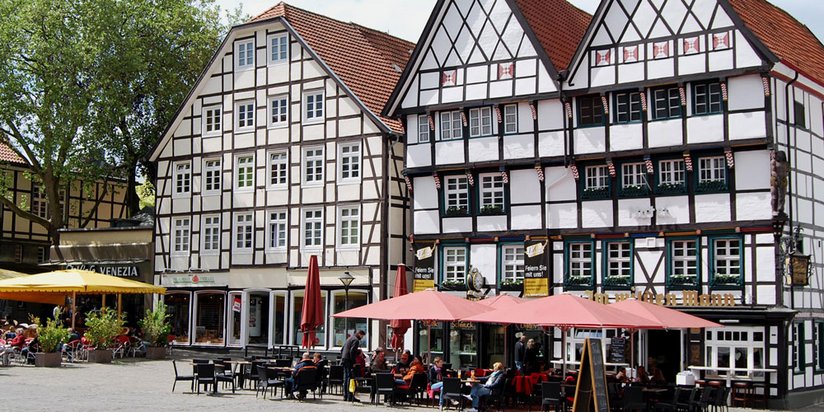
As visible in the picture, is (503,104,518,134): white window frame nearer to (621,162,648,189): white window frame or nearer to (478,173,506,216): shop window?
(478,173,506,216): shop window

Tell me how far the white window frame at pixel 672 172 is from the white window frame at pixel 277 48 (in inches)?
612

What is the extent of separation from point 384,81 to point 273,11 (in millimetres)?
5190

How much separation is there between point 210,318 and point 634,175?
1848cm

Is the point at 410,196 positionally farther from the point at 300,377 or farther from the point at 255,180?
the point at 300,377

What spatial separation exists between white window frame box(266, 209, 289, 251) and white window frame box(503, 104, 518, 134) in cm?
1000

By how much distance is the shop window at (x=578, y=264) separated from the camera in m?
33.5

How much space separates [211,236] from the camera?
4412 centimetres

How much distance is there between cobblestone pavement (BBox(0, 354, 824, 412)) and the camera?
75.3 feet

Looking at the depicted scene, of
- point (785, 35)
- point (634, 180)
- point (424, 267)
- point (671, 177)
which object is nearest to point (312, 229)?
point (424, 267)

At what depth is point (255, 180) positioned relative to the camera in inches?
1682

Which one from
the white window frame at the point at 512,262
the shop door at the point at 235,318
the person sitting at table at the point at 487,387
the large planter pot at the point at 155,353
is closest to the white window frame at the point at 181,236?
the shop door at the point at 235,318

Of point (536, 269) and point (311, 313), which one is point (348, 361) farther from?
point (536, 269)

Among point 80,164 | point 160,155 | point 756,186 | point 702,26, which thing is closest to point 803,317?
point 756,186

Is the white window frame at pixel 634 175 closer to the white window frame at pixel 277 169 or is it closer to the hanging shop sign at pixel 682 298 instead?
the hanging shop sign at pixel 682 298
